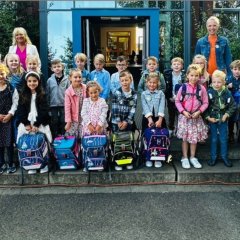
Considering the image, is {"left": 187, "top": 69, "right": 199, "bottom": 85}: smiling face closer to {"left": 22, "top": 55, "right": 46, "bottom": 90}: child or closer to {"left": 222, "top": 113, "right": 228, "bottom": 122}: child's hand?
{"left": 222, "top": 113, "right": 228, "bottom": 122}: child's hand

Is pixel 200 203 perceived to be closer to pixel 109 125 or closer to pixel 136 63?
pixel 109 125

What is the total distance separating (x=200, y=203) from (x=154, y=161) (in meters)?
1.14

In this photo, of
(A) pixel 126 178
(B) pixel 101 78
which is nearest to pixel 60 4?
(B) pixel 101 78

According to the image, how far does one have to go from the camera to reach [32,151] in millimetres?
5316

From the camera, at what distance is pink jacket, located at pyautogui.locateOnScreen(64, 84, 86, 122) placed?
18.6ft

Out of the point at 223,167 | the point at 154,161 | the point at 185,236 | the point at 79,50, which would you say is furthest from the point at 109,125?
the point at 79,50

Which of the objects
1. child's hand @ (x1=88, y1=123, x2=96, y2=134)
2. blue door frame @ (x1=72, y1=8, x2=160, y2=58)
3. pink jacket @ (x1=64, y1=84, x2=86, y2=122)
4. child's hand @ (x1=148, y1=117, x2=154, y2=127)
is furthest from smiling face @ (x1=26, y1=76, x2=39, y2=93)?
blue door frame @ (x1=72, y1=8, x2=160, y2=58)

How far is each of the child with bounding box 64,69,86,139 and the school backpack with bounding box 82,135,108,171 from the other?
0.43 m

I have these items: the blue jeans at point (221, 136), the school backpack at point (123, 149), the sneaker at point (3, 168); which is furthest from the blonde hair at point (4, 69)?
the blue jeans at point (221, 136)

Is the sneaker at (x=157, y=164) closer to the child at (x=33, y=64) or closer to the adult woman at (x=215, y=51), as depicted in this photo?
the adult woman at (x=215, y=51)

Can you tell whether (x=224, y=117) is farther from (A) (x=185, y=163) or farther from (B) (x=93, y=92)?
(B) (x=93, y=92)

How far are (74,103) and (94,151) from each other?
837mm

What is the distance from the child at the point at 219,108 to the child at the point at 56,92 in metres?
2.15

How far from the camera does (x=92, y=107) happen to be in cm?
558
